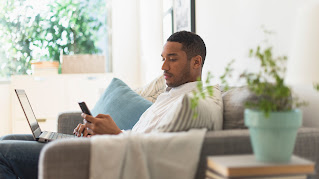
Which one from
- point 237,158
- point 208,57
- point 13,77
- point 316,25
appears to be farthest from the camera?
point 13,77


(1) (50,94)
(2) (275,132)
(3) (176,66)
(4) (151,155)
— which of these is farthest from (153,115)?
(1) (50,94)

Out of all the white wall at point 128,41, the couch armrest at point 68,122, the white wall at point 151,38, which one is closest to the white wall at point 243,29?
the couch armrest at point 68,122

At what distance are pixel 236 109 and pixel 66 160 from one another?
68cm

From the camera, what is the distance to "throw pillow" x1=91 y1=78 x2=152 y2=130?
8.73 ft

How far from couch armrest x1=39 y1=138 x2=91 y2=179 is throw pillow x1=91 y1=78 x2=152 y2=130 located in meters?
1.27

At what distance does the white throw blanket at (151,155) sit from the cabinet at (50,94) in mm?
3630

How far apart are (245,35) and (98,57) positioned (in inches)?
127

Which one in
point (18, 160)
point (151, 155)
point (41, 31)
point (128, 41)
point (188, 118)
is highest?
point (41, 31)

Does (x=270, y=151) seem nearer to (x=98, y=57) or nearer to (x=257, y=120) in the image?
(x=257, y=120)

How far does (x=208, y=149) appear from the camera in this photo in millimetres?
1438

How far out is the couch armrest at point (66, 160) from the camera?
134 centimetres

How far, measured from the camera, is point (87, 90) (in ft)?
16.7

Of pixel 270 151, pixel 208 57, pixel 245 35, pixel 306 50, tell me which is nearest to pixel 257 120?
pixel 270 151

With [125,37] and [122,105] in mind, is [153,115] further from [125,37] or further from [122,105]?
[125,37]
